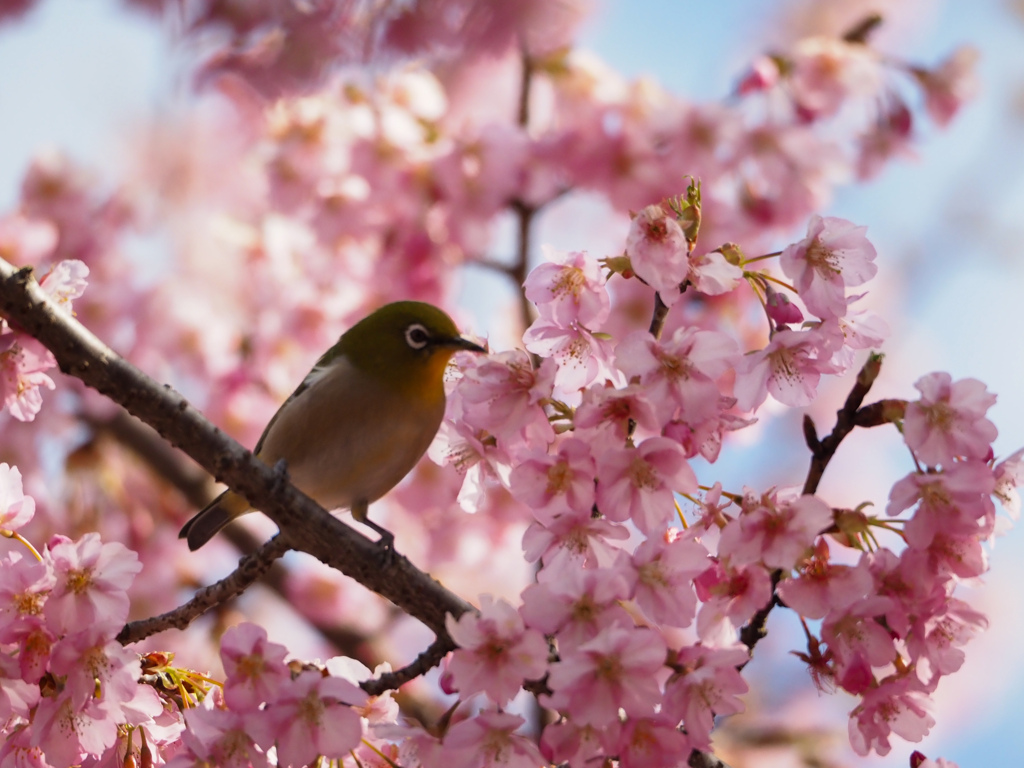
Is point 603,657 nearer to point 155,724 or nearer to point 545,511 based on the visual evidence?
point 545,511

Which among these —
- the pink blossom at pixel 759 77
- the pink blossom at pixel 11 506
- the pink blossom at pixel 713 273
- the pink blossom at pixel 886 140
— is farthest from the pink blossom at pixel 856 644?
the pink blossom at pixel 886 140

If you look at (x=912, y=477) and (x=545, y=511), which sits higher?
(x=912, y=477)

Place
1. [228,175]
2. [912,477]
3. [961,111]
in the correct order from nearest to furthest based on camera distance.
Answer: [912,477]
[961,111]
[228,175]

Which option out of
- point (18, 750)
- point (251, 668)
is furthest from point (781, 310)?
point (18, 750)

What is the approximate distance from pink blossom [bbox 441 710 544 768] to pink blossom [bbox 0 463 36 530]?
1079 mm

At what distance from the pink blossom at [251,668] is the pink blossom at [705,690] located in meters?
0.74

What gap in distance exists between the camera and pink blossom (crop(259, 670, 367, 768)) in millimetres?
1819

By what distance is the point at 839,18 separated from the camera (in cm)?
766

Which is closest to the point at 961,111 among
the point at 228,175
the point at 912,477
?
the point at 912,477

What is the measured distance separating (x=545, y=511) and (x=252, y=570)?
72 cm

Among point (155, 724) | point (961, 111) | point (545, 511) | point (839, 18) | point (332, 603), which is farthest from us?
point (839, 18)

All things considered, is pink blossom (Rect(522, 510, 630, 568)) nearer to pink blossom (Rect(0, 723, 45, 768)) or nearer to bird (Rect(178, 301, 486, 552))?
bird (Rect(178, 301, 486, 552))

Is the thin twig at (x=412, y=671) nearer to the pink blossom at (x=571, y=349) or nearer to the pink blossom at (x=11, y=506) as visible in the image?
the pink blossom at (x=571, y=349)

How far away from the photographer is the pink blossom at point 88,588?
193 centimetres
